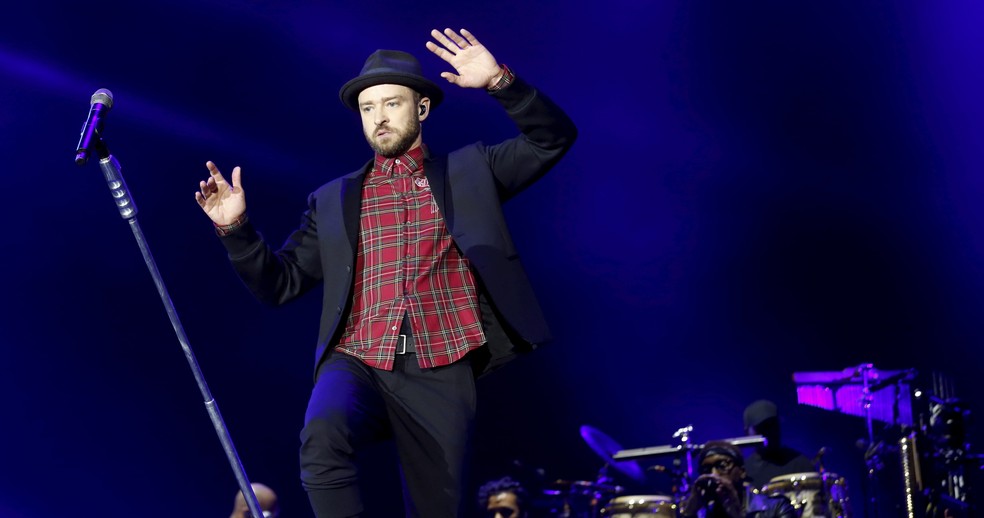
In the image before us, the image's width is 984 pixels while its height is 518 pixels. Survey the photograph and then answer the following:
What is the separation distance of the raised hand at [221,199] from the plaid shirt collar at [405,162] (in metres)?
0.49

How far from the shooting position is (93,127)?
113 inches

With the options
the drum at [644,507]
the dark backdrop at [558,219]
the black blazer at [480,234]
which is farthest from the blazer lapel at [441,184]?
the dark backdrop at [558,219]

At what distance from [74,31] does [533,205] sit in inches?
142

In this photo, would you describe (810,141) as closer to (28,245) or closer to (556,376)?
(556,376)

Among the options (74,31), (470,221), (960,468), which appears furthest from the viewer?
(74,31)

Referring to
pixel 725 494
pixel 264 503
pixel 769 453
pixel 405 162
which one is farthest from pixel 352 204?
pixel 769 453

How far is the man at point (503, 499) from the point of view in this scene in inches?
304

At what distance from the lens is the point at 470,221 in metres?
3.50

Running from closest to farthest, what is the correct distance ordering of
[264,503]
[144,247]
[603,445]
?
[144,247] → [264,503] → [603,445]

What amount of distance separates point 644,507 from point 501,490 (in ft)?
4.23

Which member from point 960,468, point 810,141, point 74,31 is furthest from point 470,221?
point 810,141

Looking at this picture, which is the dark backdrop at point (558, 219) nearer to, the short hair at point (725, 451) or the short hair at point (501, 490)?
the short hair at point (501, 490)

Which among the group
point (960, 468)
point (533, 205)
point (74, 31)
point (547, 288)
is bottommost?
point (960, 468)

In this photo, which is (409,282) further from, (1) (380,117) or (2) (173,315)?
(2) (173,315)
